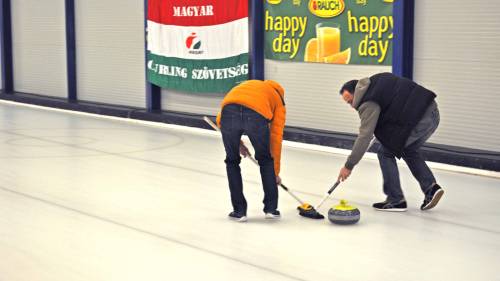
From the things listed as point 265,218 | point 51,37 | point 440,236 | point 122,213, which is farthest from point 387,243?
point 51,37

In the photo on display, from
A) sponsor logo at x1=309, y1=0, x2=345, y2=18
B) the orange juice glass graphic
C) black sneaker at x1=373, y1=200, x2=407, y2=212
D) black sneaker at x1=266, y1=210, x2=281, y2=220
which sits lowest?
black sneaker at x1=373, y1=200, x2=407, y2=212

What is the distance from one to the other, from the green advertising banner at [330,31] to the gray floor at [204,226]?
132 centimetres

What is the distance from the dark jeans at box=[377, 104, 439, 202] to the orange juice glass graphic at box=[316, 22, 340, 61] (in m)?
4.10

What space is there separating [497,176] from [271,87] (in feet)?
10.7

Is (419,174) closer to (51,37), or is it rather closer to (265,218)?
(265,218)

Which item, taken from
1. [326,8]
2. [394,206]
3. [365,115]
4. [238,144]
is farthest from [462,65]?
[238,144]

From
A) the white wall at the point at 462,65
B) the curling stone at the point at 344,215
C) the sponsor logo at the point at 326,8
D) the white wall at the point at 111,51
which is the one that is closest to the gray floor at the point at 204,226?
the curling stone at the point at 344,215

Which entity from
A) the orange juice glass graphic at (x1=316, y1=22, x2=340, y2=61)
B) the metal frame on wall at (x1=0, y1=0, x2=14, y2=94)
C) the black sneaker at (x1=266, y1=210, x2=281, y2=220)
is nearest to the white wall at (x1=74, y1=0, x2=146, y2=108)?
the metal frame on wall at (x1=0, y1=0, x2=14, y2=94)

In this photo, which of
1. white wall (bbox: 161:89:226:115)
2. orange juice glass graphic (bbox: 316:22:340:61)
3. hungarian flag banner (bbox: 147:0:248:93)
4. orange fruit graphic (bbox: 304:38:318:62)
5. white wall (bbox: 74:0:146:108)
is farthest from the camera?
white wall (bbox: 74:0:146:108)

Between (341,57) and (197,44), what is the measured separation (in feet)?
9.96

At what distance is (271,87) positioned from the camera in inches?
304

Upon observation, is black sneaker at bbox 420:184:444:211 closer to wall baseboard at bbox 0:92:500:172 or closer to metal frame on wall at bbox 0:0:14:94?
wall baseboard at bbox 0:92:500:172

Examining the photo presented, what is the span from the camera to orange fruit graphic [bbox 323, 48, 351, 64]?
1206cm

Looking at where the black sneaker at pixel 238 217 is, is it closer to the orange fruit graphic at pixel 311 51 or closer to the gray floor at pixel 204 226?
the gray floor at pixel 204 226
